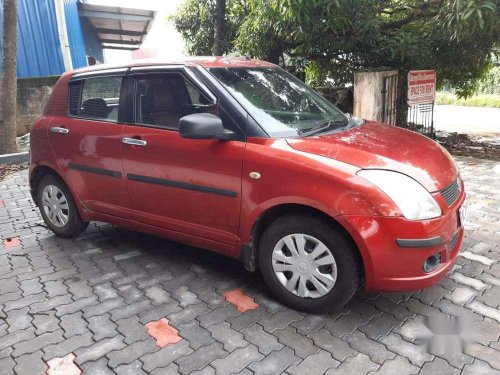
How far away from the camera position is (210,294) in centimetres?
316

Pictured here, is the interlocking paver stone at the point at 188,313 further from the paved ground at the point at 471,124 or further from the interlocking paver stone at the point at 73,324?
the paved ground at the point at 471,124

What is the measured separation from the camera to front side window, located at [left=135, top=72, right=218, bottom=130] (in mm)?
3238

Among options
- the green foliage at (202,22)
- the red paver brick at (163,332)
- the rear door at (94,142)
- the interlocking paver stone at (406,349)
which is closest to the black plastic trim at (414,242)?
the interlocking paver stone at (406,349)

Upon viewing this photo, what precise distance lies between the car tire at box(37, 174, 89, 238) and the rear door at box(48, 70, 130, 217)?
0.75 feet

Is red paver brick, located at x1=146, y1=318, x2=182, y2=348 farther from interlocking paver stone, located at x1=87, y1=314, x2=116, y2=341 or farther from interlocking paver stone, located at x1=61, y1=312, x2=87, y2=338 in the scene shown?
interlocking paver stone, located at x1=61, y1=312, x2=87, y2=338

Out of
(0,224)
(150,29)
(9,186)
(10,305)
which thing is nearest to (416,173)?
(10,305)

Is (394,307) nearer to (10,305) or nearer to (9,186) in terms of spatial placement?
(10,305)

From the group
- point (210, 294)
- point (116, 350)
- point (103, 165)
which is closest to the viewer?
point (116, 350)

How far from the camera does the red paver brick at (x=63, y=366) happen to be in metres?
2.36

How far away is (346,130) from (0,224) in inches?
156

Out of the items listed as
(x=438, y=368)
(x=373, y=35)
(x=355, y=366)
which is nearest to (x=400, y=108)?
(x=373, y=35)

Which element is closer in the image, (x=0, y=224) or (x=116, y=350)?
(x=116, y=350)

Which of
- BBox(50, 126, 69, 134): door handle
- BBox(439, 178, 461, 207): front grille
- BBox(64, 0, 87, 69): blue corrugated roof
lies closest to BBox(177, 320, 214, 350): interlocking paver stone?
BBox(439, 178, 461, 207): front grille

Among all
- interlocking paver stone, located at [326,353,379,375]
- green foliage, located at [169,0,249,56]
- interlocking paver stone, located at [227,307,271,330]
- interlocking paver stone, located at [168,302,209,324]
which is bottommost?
interlocking paver stone, located at [326,353,379,375]
